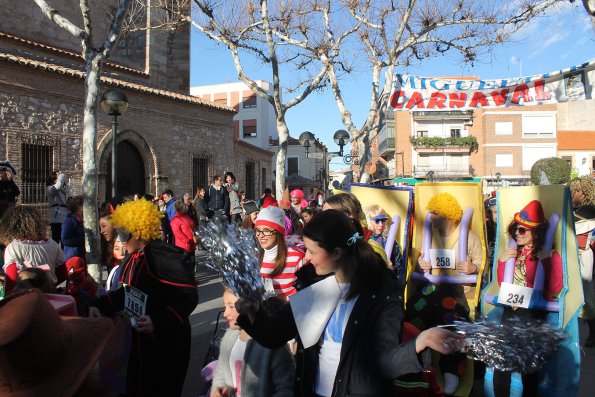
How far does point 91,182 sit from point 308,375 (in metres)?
5.88

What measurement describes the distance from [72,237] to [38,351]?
18.7 ft

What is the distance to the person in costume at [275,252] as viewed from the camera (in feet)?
12.2

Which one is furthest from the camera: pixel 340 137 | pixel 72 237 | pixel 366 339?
pixel 340 137

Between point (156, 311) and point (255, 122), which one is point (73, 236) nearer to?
point (156, 311)

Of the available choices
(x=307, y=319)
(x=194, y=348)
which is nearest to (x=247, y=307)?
(x=307, y=319)

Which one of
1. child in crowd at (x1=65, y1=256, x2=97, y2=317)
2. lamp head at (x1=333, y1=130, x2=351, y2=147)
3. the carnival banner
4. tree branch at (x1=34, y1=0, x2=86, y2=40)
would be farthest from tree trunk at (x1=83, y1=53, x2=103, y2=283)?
lamp head at (x1=333, y1=130, x2=351, y2=147)

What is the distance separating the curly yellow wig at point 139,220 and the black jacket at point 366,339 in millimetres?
1329

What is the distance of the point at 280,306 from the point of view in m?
2.28

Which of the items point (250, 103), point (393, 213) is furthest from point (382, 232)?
point (250, 103)

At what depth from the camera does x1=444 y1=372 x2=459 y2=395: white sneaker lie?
14.0 ft

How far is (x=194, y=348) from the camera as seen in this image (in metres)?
5.46

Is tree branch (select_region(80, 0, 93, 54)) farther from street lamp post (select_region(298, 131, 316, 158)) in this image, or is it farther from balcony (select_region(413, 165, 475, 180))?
balcony (select_region(413, 165, 475, 180))

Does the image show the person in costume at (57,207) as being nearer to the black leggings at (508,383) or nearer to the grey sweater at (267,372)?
the grey sweater at (267,372)

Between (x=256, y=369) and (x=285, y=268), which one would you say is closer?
(x=256, y=369)
